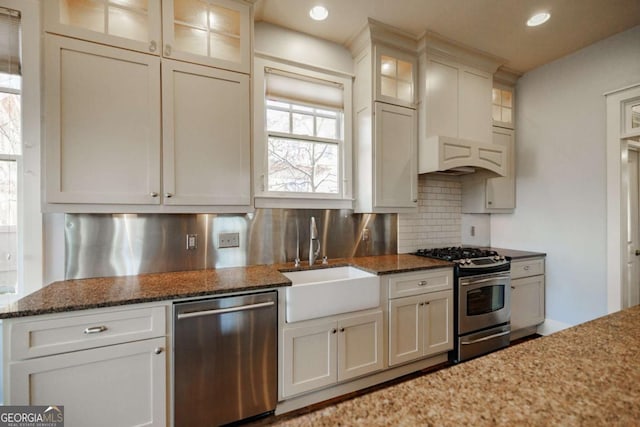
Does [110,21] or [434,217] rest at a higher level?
[110,21]

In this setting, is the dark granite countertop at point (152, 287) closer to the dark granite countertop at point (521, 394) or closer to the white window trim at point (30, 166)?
the white window trim at point (30, 166)

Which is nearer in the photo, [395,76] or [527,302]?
[395,76]

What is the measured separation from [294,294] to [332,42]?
90.5 inches

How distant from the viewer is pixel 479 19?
233 cm

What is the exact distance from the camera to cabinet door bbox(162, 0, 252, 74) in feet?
6.03

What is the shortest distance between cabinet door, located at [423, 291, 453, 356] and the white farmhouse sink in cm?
55

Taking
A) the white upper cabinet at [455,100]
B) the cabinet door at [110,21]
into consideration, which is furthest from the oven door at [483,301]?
the cabinet door at [110,21]

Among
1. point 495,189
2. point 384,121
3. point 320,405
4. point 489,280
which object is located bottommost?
point 320,405

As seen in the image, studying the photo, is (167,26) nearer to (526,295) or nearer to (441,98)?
(441,98)

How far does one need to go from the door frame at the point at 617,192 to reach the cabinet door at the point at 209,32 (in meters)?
3.27

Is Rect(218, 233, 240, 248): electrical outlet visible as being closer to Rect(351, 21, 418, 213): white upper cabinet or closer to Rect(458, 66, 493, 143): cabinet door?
Rect(351, 21, 418, 213): white upper cabinet

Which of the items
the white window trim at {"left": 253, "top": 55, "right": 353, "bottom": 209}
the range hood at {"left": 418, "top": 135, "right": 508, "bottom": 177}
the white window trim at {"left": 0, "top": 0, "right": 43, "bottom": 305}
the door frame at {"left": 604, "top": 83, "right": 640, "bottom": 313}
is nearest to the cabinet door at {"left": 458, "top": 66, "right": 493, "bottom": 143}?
the range hood at {"left": 418, "top": 135, "right": 508, "bottom": 177}

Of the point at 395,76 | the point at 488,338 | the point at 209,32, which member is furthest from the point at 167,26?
the point at 488,338

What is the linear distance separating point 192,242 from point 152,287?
0.53 meters
